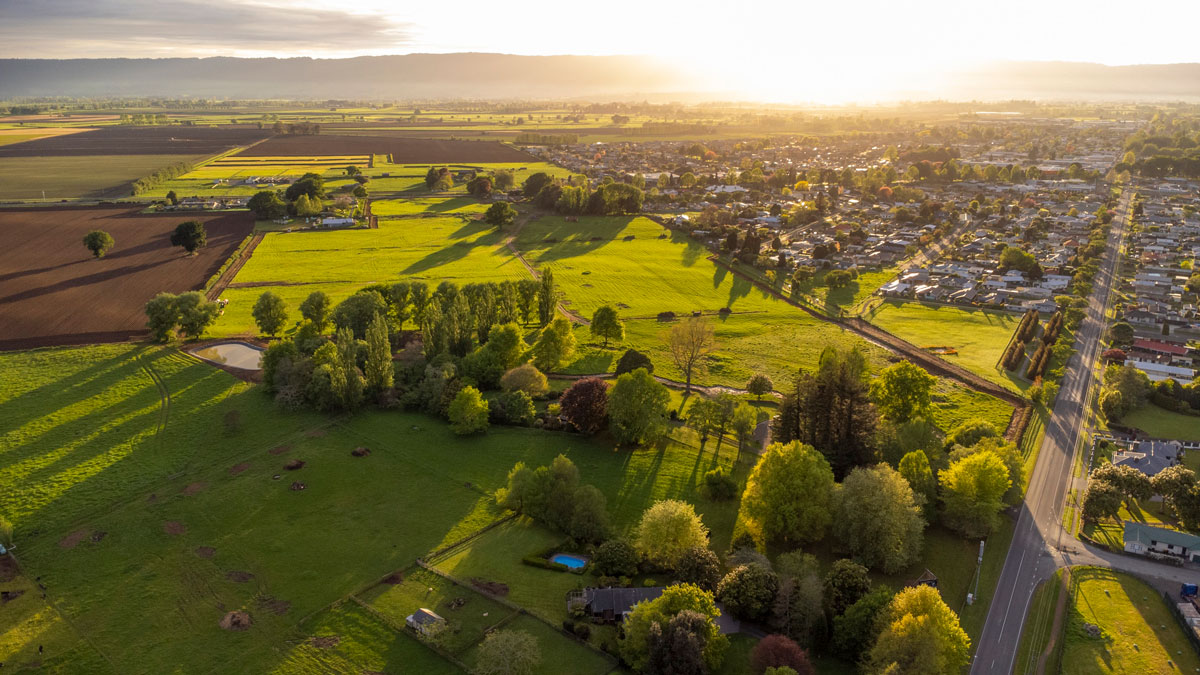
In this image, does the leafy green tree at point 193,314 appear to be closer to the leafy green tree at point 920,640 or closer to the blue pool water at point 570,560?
the blue pool water at point 570,560

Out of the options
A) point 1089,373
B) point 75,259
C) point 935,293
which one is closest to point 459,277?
point 75,259

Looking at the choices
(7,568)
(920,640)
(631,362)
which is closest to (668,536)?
(920,640)

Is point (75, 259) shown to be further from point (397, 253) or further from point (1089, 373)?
point (1089, 373)

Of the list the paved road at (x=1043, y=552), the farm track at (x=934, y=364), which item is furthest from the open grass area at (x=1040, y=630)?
the farm track at (x=934, y=364)

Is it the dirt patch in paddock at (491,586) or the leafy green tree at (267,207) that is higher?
the leafy green tree at (267,207)

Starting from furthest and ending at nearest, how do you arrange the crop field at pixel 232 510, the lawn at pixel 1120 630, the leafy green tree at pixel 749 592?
the leafy green tree at pixel 749 592, the crop field at pixel 232 510, the lawn at pixel 1120 630

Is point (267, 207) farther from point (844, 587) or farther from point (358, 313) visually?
point (844, 587)
